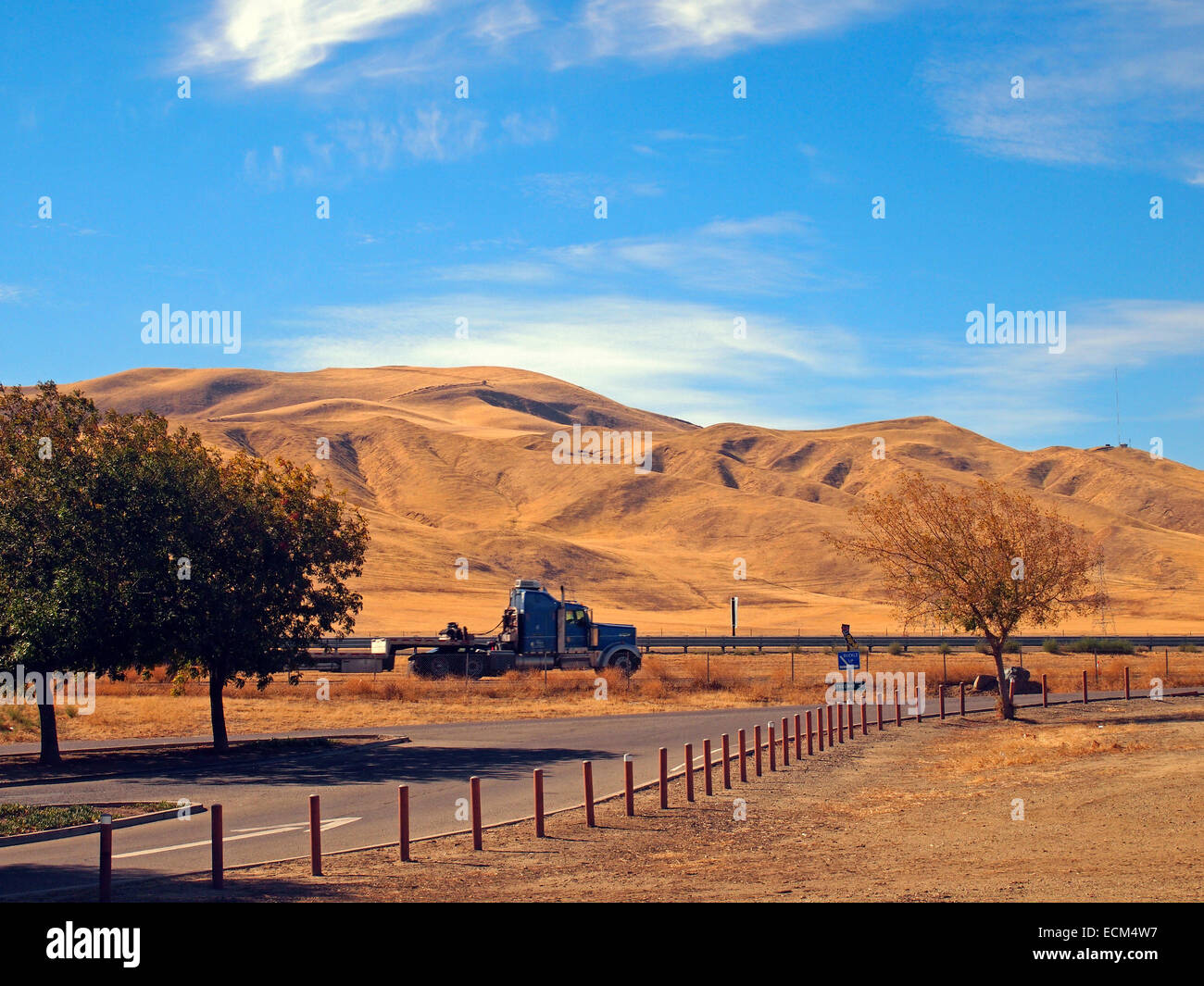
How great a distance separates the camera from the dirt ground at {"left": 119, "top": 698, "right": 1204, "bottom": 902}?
1020 cm

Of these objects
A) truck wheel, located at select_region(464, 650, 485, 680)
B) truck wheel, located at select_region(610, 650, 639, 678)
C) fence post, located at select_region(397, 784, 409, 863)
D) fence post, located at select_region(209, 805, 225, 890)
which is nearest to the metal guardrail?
truck wheel, located at select_region(610, 650, 639, 678)

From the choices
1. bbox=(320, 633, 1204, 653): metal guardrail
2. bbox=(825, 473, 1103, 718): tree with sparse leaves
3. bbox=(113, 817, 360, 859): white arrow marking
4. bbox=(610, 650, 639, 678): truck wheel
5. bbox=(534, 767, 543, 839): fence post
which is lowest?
bbox=(320, 633, 1204, 653): metal guardrail

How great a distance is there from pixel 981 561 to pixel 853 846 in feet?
61.7

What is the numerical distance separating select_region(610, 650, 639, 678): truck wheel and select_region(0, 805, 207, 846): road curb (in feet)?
95.7

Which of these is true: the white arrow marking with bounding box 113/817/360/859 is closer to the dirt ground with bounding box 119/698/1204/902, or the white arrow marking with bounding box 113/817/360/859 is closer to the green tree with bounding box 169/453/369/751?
the dirt ground with bounding box 119/698/1204/902

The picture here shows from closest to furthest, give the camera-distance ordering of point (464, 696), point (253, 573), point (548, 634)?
point (253, 573)
point (464, 696)
point (548, 634)

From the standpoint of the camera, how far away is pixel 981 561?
1185 inches

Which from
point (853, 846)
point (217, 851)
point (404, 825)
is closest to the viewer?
point (217, 851)

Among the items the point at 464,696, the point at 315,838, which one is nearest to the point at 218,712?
the point at 315,838

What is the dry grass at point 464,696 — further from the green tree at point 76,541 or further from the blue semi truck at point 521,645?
the green tree at point 76,541

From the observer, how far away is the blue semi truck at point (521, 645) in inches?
1694

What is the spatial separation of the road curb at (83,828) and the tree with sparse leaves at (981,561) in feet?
67.1

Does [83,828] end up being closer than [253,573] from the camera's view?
Yes

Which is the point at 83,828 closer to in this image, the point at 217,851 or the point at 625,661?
the point at 217,851
